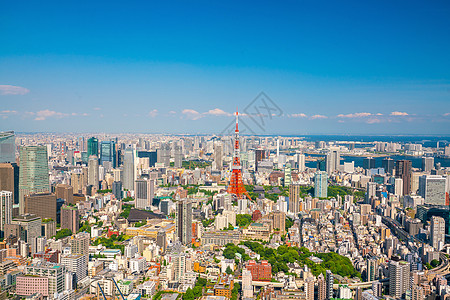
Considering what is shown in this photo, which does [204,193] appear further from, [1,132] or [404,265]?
[404,265]

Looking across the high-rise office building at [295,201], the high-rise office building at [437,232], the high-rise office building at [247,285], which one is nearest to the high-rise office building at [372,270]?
the high-rise office building at [247,285]

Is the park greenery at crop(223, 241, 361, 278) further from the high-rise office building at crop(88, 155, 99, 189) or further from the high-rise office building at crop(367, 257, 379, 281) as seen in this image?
the high-rise office building at crop(88, 155, 99, 189)

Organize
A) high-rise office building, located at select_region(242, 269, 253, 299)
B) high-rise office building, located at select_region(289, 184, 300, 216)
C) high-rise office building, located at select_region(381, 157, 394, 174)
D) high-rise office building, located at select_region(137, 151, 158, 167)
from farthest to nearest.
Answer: high-rise office building, located at select_region(137, 151, 158, 167)
high-rise office building, located at select_region(381, 157, 394, 174)
high-rise office building, located at select_region(289, 184, 300, 216)
high-rise office building, located at select_region(242, 269, 253, 299)

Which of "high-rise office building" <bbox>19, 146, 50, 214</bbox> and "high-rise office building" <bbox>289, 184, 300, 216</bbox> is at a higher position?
"high-rise office building" <bbox>19, 146, 50, 214</bbox>

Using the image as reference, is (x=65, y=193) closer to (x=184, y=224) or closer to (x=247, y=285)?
(x=184, y=224)

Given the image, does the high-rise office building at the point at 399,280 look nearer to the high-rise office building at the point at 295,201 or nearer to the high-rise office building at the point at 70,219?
the high-rise office building at the point at 295,201

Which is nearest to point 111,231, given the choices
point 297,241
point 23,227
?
point 23,227

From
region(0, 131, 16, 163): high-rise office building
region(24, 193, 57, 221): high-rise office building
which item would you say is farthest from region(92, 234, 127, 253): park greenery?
region(0, 131, 16, 163): high-rise office building

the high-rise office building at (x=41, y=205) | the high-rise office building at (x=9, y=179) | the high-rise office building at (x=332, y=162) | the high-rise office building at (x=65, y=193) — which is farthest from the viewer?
the high-rise office building at (x=332, y=162)
